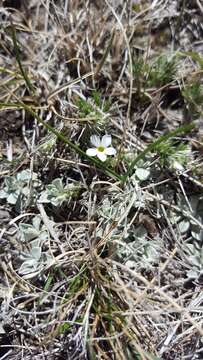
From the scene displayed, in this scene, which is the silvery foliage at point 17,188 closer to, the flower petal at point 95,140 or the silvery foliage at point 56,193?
the silvery foliage at point 56,193

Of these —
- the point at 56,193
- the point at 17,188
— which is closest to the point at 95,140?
the point at 56,193

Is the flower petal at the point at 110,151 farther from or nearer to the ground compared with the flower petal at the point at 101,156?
farther from the ground

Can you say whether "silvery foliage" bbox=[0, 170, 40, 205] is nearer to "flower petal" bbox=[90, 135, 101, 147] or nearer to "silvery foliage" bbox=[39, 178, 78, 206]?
"silvery foliage" bbox=[39, 178, 78, 206]

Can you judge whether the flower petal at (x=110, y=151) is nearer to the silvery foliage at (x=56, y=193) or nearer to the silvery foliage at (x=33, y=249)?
the silvery foliage at (x=56, y=193)

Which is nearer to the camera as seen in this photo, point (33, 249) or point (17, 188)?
point (33, 249)

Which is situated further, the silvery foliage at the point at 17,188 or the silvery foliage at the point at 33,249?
the silvery foliage at the point at 17,188

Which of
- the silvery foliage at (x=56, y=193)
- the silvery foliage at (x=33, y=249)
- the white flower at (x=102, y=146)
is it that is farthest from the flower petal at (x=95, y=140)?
the silvery foliage at (x=33, y=249)

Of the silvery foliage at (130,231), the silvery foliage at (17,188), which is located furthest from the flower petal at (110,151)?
the silvery foliage at (17,188)

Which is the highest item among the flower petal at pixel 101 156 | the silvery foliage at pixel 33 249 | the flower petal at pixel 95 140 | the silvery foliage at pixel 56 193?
the flower petal at pixel 95 140

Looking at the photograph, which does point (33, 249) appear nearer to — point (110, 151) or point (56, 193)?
point (56, 193)
